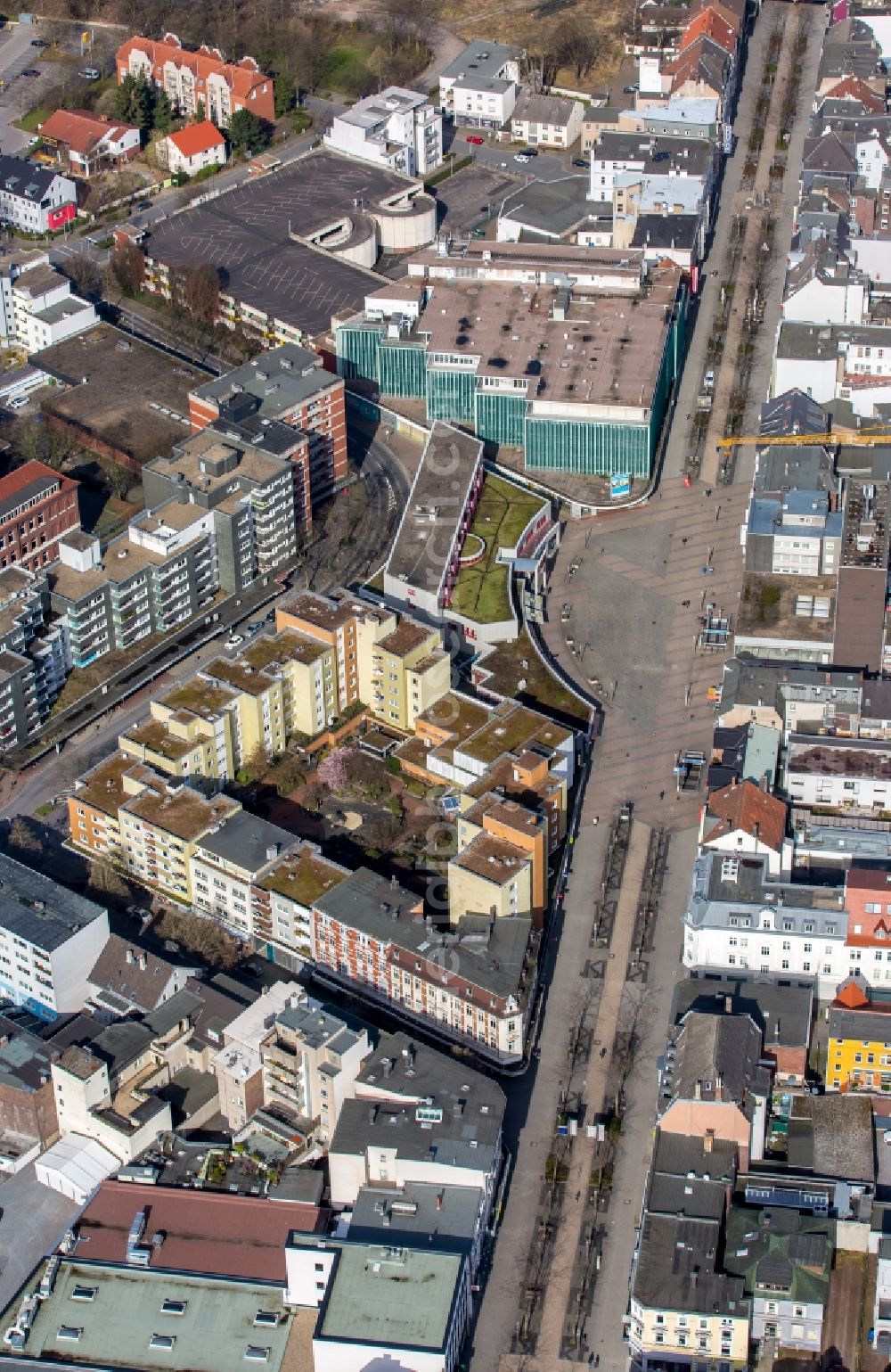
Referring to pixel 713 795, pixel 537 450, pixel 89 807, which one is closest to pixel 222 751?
pixel 89 807

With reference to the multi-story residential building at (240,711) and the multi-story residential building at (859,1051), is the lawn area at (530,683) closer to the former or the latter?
the multi-story residential building at (240,711)

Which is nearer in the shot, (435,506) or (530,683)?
(530,683)

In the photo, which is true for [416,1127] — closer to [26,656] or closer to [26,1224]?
[26,1224]

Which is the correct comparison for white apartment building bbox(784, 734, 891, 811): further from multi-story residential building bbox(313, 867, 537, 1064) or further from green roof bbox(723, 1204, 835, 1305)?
green roof bbox(723, 1204, 835, 1305)

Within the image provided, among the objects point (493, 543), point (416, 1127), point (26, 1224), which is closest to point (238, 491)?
point (493, 543)

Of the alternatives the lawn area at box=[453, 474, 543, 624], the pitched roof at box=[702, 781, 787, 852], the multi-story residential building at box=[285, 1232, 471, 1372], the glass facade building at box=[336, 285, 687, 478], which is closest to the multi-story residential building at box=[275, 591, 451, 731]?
the lawn area at box=[453, 474, 543, 624]
